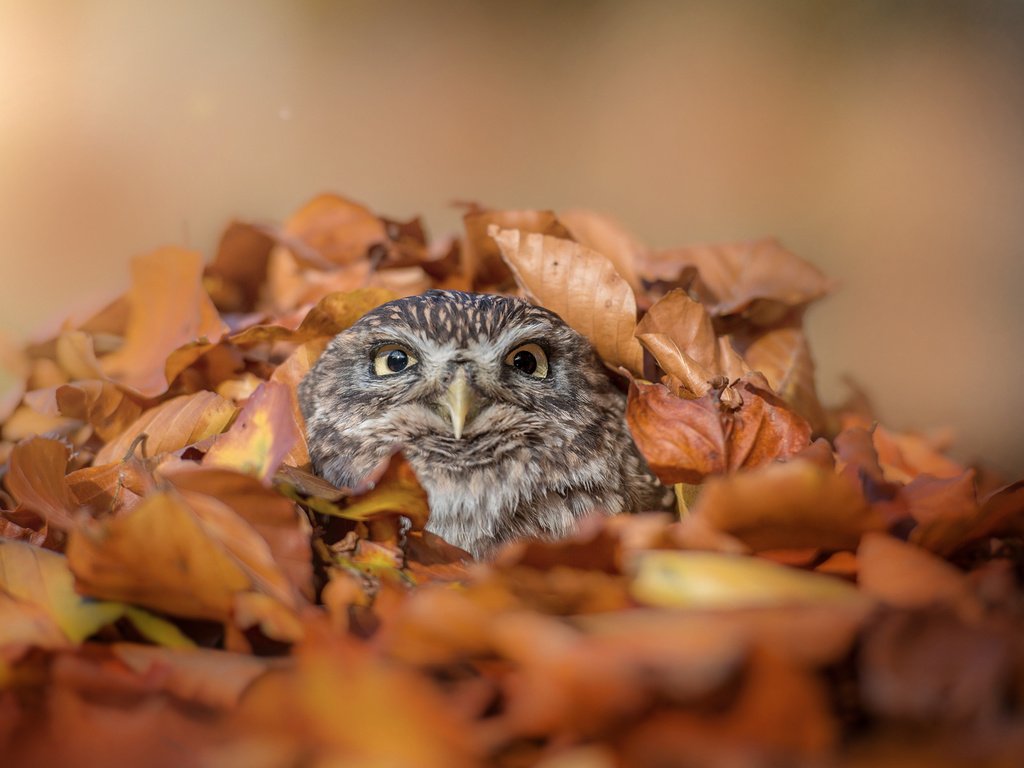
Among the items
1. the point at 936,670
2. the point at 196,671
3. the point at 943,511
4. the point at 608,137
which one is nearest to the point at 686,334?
the point at 943,511

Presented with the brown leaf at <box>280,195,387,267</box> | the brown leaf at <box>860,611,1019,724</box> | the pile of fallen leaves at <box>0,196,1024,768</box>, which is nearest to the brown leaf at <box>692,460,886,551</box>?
the pile of fallen leaves at <box>0,196,1024,768</box>

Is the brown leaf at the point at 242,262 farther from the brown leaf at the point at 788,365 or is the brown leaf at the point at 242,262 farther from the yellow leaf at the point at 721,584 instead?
the yellow leaf at the point at 721,584

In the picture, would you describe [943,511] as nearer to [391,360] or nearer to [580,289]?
[580,289]

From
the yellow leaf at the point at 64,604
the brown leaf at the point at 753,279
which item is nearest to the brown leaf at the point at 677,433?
the brown leaf at the point at 753,279

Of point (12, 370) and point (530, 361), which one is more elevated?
point (530, 361)

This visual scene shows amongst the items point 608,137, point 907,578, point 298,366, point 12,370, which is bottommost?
point 12,370

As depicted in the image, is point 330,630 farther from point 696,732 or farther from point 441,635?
point 696,732
